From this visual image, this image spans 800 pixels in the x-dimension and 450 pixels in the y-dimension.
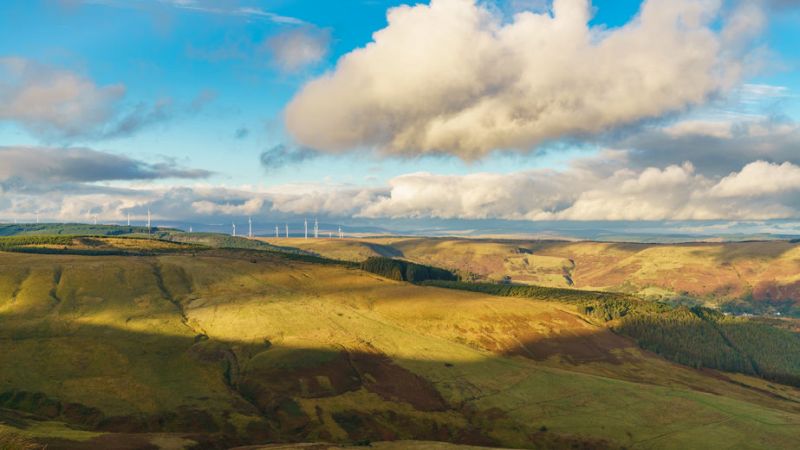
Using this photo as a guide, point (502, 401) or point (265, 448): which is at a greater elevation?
point (265, 448)

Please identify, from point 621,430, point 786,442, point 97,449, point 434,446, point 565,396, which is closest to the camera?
point 97,449

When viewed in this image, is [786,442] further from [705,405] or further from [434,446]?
[434,446]

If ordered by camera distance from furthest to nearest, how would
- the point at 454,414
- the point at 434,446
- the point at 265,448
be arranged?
1. the point at 454,414
2. the point at 434,446
3. the point at 265,448

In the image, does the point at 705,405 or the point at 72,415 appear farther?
the point at 705,405

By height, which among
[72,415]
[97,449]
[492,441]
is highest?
[97,449]

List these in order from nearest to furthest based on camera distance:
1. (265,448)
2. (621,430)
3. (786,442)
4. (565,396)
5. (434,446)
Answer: (265,448)
(434,446)
(786,442)
(621,430)
(565,396)

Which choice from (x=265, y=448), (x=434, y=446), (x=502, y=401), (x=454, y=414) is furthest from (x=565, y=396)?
(x=265, y=448)

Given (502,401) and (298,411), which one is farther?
(502,401)

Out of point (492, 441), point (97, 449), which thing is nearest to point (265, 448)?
point (97, 449)

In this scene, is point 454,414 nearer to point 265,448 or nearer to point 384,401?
point 384,401
